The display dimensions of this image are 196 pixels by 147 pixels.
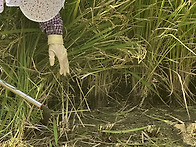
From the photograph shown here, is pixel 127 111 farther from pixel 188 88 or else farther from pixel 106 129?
pixel 188 88

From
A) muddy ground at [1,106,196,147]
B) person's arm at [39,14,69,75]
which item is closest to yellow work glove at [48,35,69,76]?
person's arm at [39,14,69,75]

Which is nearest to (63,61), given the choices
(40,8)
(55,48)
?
(55,48)

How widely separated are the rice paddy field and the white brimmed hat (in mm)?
122

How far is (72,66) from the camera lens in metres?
1.07

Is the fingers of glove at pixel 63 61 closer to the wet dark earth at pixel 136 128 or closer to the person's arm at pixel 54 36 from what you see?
the person's arm at pixel 54 36

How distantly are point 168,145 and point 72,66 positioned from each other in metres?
0.38

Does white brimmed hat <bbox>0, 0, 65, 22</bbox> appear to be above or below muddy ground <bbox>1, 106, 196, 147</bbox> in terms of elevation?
above

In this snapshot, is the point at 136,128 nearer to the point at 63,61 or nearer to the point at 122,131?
the point at 122,131

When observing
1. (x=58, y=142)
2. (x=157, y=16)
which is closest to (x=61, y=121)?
(x=58, y=142)

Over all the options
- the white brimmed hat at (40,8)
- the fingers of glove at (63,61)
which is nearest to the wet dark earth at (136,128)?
the fingers of glove at (63,61)

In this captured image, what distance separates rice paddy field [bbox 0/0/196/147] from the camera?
3.17 ft

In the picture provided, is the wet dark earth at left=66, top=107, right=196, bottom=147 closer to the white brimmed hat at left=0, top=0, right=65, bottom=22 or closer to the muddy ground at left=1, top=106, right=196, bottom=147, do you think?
the muddy ground at left=1, top=106, right=196, bottom=147

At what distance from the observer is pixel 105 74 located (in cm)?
116

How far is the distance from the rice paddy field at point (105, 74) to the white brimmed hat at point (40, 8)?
0.12 meters
